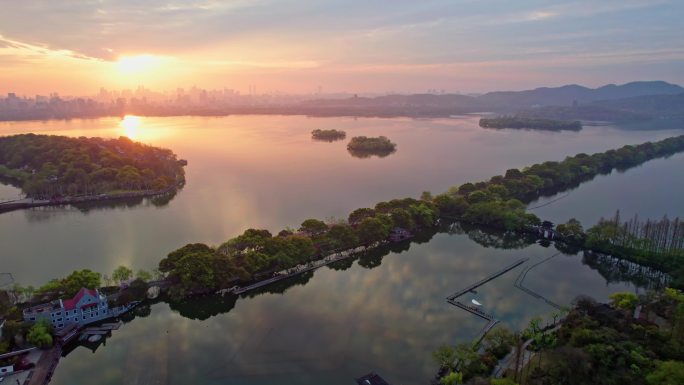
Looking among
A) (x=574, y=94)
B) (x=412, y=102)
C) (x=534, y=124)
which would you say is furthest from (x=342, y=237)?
(x=574, y=94)

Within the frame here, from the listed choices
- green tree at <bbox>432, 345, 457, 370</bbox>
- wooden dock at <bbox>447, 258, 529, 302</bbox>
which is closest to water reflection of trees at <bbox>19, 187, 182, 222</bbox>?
wooden dock at <bbox>447, 258, 529, 302</bbox>

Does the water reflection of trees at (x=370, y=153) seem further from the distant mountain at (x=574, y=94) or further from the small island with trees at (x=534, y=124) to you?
the distant mountain at (x=574, y=94)

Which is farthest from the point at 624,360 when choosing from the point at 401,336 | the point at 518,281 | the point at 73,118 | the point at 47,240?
the point at 73,118

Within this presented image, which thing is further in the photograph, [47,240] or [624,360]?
[47,240]

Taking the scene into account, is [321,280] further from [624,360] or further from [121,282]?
[624,360]

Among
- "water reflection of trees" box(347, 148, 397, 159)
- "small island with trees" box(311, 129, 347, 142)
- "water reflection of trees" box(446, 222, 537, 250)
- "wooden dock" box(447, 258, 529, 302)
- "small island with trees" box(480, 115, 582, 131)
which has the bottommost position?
"wooden dock" box(447, 258, 529, 302)

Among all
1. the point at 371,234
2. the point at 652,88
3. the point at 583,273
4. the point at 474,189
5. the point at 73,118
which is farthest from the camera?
the point at 652,88

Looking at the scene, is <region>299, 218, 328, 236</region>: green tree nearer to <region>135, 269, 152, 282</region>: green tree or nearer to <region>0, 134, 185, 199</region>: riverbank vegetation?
<region>135, 269, 152, 282</region>: green tree

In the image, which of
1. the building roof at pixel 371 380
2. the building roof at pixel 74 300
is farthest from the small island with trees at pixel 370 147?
the building roof at pixel 371 380
